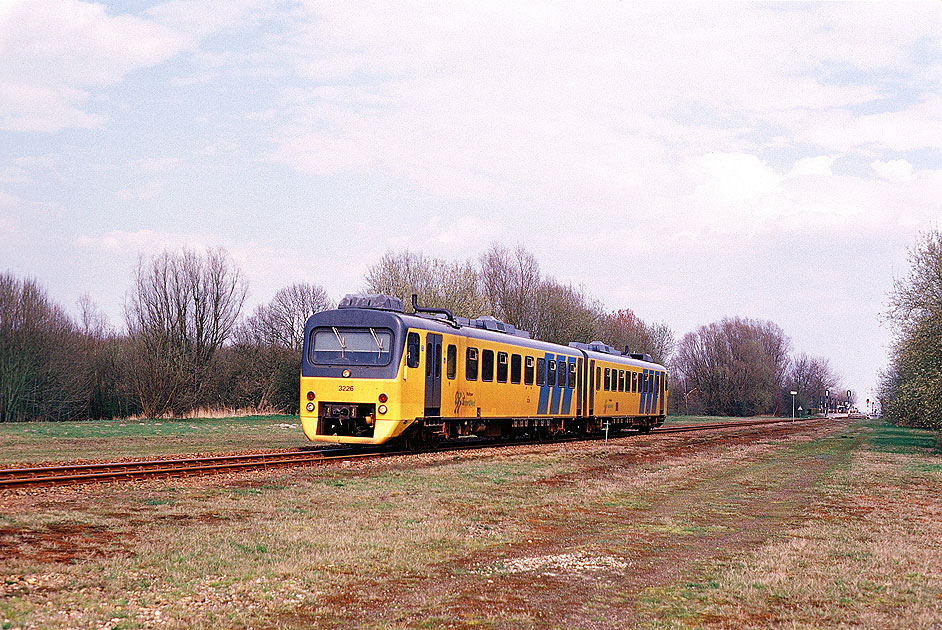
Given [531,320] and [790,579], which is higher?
[531,320]

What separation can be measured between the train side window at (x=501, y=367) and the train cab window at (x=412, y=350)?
5623 millimetres

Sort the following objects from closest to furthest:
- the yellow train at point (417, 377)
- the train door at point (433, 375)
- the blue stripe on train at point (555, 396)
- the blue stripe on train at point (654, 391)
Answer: the yellow train at point (417, 377), the train door at point (433, 375), the blue stripe on train at point (555, 396), the blue stripe on train at point (654, 391)

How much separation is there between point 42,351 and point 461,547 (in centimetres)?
4773

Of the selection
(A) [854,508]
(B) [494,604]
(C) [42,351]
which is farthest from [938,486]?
(C) [42,351]

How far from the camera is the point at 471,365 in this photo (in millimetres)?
26500

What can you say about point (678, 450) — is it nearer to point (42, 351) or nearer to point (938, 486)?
point (938, 486)

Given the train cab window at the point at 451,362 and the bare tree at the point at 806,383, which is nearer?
the train cab window at the point at 451,362

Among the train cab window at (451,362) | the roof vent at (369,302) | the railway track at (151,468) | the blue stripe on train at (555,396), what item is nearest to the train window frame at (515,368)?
the blue stripe on train at (555,396)

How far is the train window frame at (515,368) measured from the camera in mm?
29344

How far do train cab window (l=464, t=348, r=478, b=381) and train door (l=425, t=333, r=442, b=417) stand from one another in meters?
1.83

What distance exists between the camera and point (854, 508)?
1537 centimetres

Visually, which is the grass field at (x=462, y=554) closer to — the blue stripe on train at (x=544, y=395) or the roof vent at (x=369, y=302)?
the roof vent at (x=369, y=302)

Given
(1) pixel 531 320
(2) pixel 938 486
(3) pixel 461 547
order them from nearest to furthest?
(3) pixel 461 547
(2) pixel 938 486
(1) pixel 531 320

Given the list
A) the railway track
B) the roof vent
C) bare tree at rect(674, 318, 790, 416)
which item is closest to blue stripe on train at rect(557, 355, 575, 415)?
the roof vent
